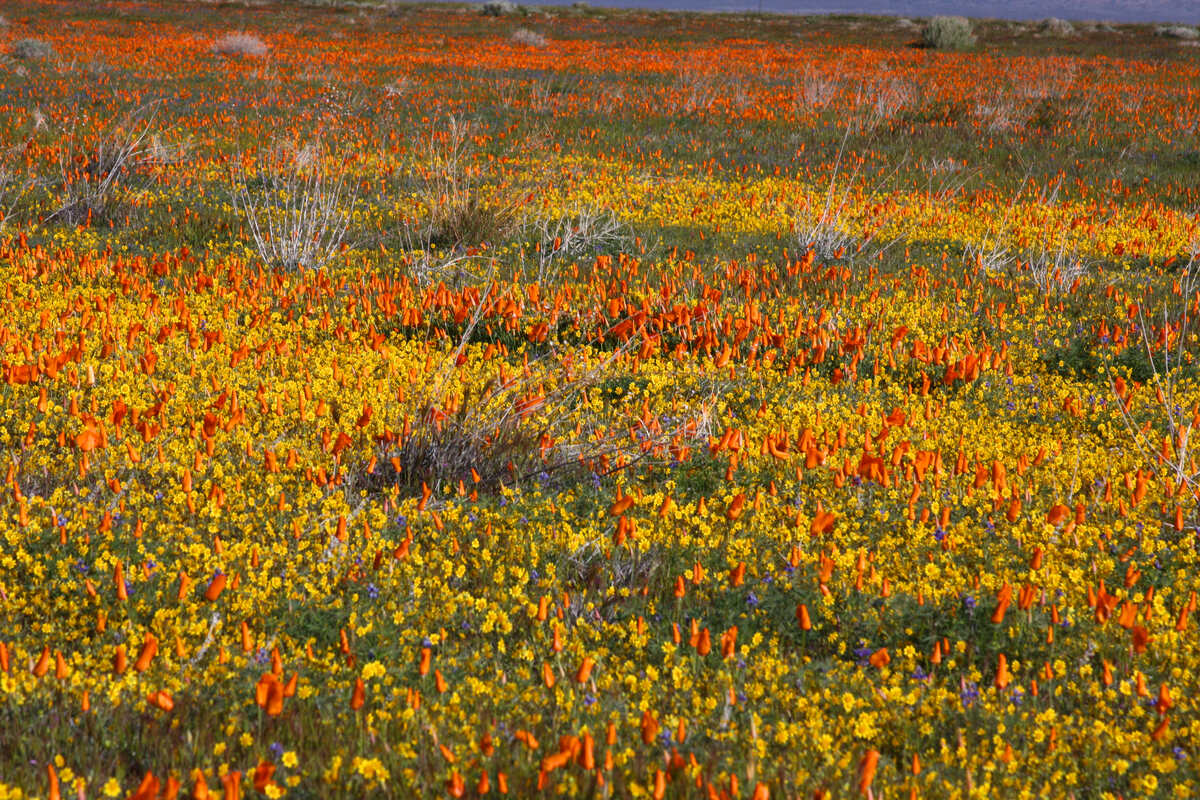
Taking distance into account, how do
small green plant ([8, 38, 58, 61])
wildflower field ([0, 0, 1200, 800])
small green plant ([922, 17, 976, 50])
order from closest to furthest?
wildflower field ([0, 0, 1200, 800]), small green plant ([8, 38, 58, 61]), small green plant ([922, 17, 976, 50])

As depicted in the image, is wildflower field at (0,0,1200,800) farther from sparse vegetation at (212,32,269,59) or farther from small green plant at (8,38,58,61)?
sparse vegetation at (212,32,269,59)

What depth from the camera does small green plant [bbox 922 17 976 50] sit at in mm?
39312

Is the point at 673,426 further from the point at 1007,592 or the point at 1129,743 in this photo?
the point at 1129,743

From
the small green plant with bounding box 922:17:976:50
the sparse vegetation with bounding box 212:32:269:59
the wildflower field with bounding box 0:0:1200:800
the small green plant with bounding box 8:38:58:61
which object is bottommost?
the wildflower field with bounding box 0:0:1200:800

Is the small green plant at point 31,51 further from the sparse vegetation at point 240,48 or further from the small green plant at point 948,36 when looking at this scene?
the small green plant at point 948,36

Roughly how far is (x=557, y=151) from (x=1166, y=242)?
8.11 meters

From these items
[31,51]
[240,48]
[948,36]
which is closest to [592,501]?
[31,51]

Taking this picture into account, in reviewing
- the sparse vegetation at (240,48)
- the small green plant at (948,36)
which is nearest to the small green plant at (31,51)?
the sparse vegetation at (240,48)

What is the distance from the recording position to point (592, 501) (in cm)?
396

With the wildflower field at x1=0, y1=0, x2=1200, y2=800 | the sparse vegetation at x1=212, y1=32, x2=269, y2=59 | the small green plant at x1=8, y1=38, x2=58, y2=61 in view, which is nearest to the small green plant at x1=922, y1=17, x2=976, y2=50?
the sparse vegetation at x1=212, y1=32, x2=269, y2=59

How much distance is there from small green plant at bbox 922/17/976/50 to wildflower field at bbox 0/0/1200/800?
33.7m

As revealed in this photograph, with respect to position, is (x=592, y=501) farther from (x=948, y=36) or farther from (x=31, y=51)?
(x=948, y=36)

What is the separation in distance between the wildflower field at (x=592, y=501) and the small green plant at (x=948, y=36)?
33713 millimetres

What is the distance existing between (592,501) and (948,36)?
1674 inches
